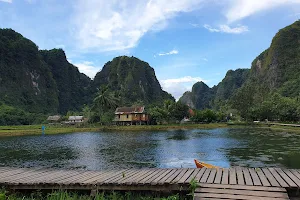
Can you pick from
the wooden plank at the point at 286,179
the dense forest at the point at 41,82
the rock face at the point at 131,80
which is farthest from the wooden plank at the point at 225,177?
the rock face at the point at 131,80

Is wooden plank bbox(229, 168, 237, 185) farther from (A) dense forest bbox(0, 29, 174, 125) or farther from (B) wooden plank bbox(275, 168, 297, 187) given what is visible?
(A) dense forest bbox(0, 29, 174, 125)

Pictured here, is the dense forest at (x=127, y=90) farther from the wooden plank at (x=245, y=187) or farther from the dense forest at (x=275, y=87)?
the wooden plank at (x=245, y=187)

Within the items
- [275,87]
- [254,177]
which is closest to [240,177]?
[254,177]

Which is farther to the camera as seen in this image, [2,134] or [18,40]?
[18,40]

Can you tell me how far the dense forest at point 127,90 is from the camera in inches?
3524

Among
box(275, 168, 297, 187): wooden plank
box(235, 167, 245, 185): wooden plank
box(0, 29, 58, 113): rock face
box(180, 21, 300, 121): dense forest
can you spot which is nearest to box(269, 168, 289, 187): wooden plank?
box(275, 168, 297, 187): wooden plank

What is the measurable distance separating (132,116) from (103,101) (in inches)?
470

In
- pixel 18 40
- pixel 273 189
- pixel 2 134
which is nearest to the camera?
pixel 273 189

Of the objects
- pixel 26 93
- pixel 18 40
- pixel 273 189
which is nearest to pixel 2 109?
pixel 26 93

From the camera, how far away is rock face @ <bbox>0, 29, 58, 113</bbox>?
139262 mm

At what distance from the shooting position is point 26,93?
148875mm

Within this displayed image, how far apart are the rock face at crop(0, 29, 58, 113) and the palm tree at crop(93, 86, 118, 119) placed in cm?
6004

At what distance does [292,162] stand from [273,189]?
571 inches

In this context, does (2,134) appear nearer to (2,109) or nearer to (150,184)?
(2,109)
